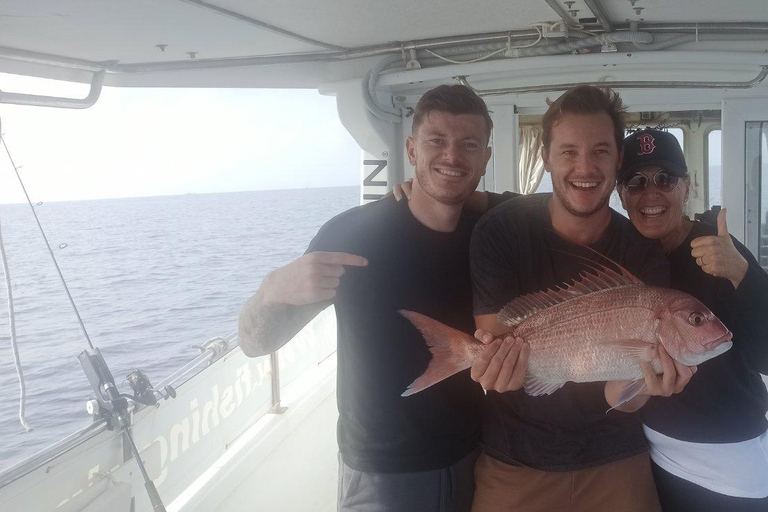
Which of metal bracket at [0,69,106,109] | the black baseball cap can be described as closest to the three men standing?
the black baseball cap

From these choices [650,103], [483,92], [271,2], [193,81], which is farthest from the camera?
[650,103]

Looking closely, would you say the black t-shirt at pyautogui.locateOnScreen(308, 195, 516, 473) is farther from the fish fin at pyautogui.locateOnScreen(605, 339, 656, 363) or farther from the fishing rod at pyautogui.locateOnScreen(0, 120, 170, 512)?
the fishing rod at pyautogui.locateOnScreen(0, 120, 170, 512)

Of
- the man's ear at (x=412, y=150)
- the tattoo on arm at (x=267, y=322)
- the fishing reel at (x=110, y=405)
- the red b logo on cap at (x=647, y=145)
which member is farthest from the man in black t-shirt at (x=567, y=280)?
the fishing reel at (x=110, y=405)

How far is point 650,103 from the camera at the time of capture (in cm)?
534

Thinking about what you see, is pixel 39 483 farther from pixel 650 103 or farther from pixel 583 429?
pixel 650 103

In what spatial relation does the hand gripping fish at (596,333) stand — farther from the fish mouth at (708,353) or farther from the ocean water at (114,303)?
the ocean water at (114,303)

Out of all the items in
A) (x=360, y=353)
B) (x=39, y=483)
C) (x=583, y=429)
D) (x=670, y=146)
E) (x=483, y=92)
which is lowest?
(x=39, y=483)

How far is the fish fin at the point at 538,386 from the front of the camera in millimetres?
1811

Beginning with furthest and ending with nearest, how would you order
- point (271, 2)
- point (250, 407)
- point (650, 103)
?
point (650, 103)
point (250, 407)
point (271, 2)

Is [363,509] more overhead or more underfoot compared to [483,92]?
more underfoot

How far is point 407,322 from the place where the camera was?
6.93 feet

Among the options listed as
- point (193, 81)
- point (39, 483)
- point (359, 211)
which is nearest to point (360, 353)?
point (359, 211)

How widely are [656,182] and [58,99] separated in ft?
9.84

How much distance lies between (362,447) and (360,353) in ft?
1.10
